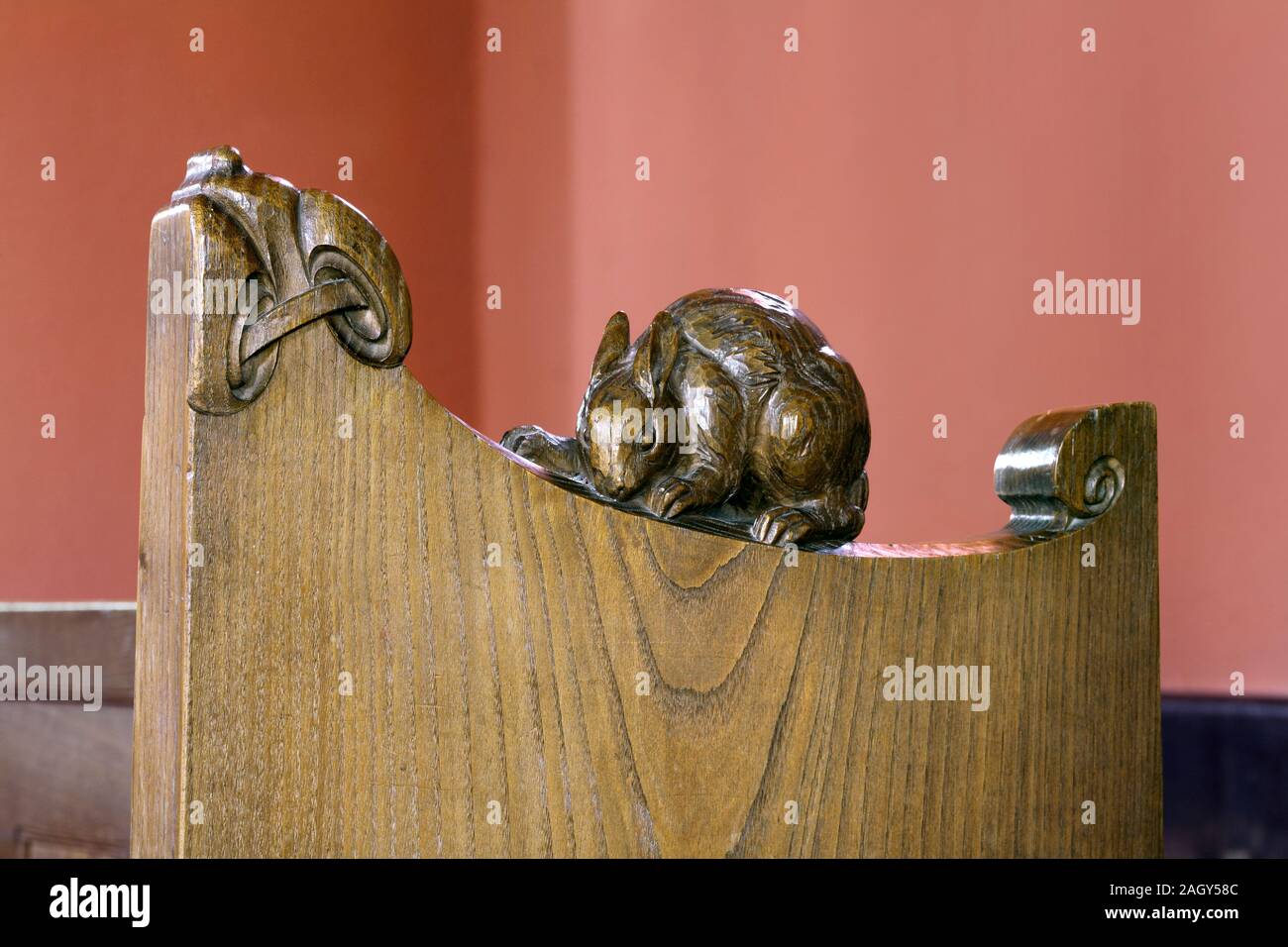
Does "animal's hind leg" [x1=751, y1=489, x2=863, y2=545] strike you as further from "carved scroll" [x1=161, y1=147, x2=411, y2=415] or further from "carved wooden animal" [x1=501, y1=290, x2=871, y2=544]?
"carved scroll" [x1=161, y1=147, x2=411, y2=415]

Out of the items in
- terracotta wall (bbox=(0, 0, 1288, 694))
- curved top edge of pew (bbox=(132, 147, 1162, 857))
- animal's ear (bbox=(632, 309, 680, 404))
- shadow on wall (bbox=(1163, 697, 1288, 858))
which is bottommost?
shadow on wall (bbox=(1163, 697, 1288, 858))

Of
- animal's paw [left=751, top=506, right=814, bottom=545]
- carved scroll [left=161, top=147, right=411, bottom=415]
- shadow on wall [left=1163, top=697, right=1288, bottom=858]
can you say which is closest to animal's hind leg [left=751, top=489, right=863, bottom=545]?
animal's paw [left=751, top=506, right=814, bottom=545]

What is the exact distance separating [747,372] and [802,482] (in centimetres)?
7

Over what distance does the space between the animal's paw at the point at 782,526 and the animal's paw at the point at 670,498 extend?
0.04m

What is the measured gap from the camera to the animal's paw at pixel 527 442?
744 mm

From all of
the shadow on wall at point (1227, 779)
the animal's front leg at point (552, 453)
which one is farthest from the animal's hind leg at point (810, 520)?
the shadow on wall at point (1227, 779)

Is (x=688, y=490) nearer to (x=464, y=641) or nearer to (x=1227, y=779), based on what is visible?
(x=464, y=641)

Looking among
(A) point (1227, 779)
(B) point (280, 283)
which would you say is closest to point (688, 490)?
(B) point (280, 283)

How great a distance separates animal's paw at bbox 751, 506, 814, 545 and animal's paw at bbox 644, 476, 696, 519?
0.14ft

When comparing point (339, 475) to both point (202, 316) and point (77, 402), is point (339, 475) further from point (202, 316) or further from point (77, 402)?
point (77, 402)

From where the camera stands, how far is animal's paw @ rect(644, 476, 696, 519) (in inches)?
26.6

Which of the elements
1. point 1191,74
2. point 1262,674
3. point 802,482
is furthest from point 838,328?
point 802,482

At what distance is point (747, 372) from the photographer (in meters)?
0.74

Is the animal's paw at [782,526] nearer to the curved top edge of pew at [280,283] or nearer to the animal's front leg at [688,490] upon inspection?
the animal's front leg at [688,490]
